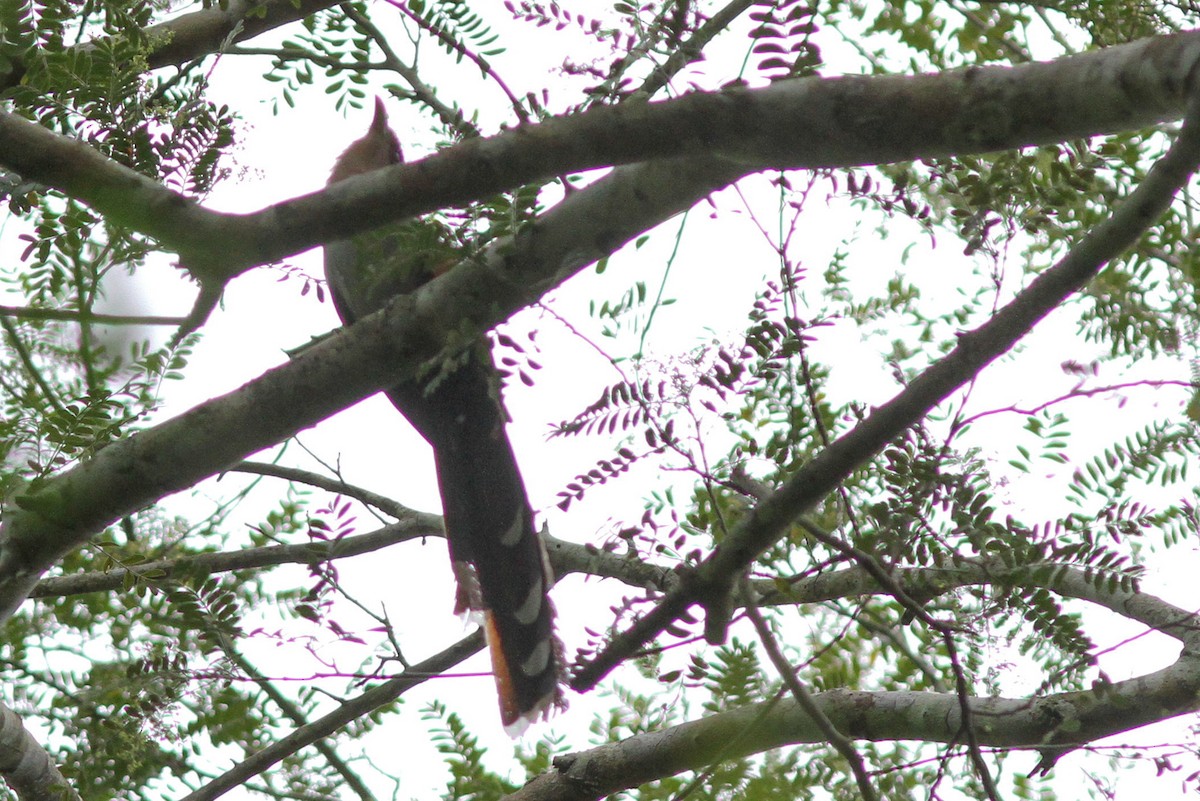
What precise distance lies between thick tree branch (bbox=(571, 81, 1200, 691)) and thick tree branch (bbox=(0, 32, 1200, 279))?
4.7 inches

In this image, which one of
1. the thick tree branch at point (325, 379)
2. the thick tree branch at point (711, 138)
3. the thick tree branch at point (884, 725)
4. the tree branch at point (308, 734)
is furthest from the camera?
the tree branch at point (308, 734)

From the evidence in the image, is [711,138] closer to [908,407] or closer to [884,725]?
[908,407]

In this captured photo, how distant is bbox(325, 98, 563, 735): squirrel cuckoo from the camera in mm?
2520

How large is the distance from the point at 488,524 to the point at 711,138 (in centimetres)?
136

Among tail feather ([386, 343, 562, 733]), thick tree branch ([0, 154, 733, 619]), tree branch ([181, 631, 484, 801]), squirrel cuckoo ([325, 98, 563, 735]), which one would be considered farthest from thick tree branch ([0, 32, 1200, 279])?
tree branch ([181, 631, 484, 801])

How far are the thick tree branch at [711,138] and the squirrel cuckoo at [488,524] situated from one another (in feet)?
2.27

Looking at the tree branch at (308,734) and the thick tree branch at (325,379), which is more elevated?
the thick tree branch at (325,379)

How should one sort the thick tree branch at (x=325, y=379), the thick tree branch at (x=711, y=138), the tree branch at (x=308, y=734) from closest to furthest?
the thick tree branch at (x=711, y=138), the thick tree branch at (x=325, y=379), the tree branch at (x=308, y=734)

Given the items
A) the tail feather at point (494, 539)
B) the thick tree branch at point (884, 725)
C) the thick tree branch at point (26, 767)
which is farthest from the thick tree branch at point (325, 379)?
the thick tree branch at point (884, 725)

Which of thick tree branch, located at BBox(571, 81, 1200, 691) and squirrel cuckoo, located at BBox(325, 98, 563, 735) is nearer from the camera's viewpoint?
thick tree branch, located at BBox(571, 81, 1200, 691)

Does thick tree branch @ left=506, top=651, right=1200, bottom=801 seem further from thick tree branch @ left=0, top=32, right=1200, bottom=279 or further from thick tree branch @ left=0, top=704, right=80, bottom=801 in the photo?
thick tree branch @ left=0, top=704, right=80, bottom=801

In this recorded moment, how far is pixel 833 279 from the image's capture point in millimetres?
2625

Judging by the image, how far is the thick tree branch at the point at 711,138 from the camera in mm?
1414

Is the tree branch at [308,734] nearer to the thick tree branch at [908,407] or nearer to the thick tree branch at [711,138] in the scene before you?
the thick tree branch at [908,407]
